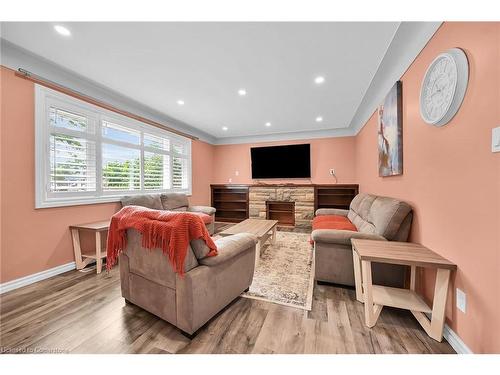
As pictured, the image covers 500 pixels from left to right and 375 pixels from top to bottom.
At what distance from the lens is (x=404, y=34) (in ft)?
5.93

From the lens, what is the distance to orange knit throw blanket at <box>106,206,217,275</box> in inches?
49.6

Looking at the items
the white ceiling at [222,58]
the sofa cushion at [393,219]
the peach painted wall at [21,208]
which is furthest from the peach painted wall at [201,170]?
the sofa cushion at [393,219]

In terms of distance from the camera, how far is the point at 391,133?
235 cm

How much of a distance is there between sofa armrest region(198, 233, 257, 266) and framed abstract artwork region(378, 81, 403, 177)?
191cm

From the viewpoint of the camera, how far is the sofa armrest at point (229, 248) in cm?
142

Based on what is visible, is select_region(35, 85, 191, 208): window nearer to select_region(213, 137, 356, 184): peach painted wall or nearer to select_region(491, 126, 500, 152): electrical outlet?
select_region(213, 137, 356, 184): peach painted wall

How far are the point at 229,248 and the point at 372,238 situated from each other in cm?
141

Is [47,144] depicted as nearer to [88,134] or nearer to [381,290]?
[88,134]

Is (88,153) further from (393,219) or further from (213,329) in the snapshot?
(393,219)

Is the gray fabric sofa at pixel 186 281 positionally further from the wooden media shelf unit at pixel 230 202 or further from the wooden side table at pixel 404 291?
the wooden media shelf unit at pixel 230 202

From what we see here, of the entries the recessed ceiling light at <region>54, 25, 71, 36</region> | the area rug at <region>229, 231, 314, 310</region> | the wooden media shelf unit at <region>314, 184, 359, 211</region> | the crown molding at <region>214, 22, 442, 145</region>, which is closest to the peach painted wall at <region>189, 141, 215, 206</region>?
the area rug at <region>229, 231, 314, 310</region>

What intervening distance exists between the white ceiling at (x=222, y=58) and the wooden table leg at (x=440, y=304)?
2.12 metres

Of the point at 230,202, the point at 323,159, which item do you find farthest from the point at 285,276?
the point at 230,202
